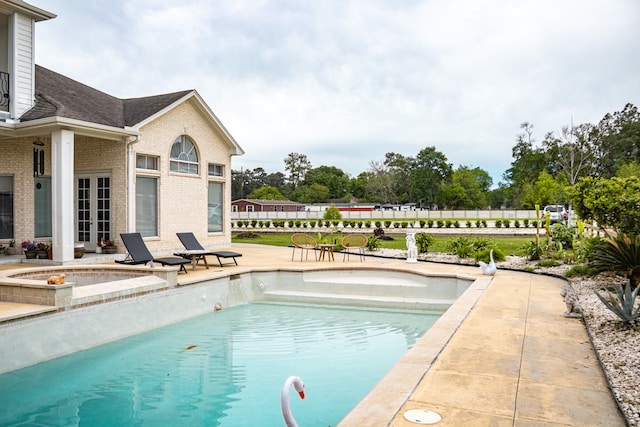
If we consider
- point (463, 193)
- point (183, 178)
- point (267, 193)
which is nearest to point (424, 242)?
point (183, 178)

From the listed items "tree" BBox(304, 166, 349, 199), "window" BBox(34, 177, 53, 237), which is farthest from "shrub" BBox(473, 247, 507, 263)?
"tree" BBox(304, 166, 349, 199)

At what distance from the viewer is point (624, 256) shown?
7.98m

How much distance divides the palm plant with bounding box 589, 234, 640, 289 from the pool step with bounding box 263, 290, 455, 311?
2984mm

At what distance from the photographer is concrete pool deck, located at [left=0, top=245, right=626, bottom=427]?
3439mm

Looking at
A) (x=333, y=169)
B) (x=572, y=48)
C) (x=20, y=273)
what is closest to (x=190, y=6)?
(x=20, y=273)

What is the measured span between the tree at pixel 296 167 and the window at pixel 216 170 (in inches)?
2951

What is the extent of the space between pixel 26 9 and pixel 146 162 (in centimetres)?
489

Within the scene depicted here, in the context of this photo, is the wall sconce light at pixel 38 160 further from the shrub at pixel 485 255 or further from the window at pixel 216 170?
the shrub at pixel 485 255

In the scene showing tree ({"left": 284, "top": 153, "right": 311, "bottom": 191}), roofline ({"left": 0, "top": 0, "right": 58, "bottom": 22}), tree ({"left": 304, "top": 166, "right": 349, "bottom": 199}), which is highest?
tree ({"left": 284, "top": 153, "right": 311, "bottom": 191})

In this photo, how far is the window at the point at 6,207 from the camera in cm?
1295

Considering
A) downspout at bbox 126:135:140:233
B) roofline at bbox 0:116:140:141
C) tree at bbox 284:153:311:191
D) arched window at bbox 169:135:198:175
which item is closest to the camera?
roofline at bbox 0:116:140:141

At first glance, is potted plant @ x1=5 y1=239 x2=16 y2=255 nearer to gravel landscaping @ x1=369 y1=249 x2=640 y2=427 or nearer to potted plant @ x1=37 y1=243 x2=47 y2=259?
potted plant @ x1=37 y1=243 x2=47 y2=259

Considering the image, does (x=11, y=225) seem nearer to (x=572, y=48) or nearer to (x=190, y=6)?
(x=190, y=6)

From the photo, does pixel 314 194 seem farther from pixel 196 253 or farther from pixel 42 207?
pixel 196 253
